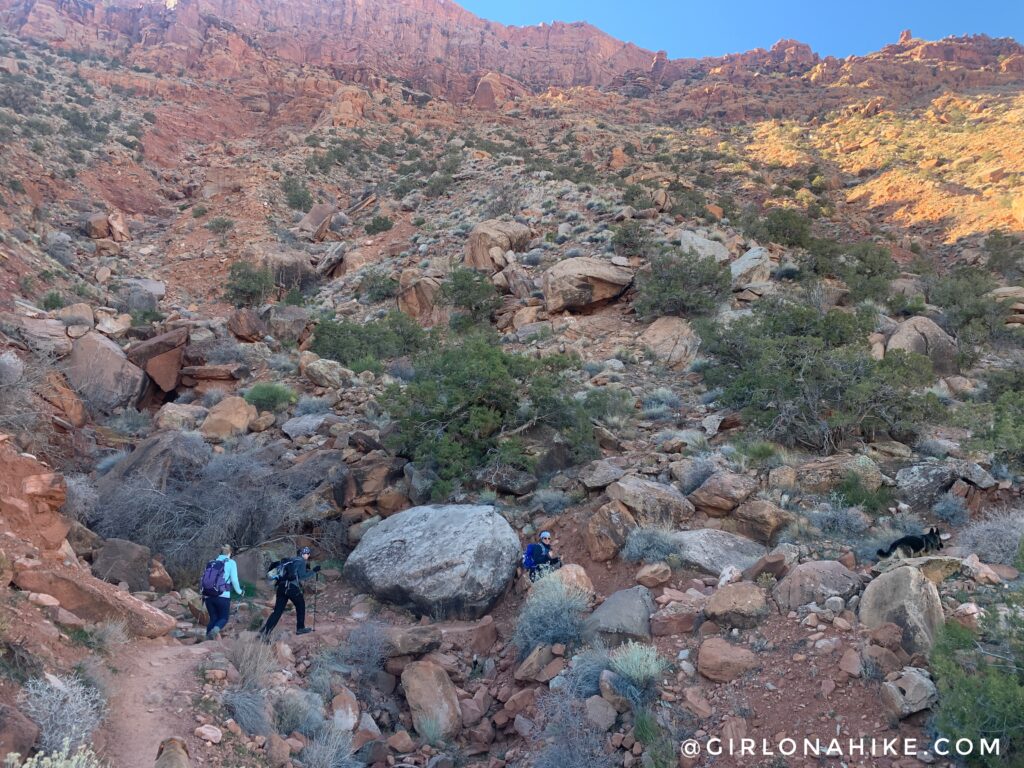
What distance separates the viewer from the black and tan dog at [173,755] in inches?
154

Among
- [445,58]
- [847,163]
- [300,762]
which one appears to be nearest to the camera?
[300,762]

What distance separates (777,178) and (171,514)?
31926mm

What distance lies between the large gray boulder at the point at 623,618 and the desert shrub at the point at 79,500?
6572 millimetres

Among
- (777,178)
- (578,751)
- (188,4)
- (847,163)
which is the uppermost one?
(188,4)

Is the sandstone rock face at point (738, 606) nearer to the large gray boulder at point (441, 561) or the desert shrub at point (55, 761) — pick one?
the large gray boulder at point (441, 561)

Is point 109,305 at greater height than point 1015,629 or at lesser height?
lesser

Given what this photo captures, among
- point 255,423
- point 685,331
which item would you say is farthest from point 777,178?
point 255,423

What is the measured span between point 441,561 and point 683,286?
396 inches

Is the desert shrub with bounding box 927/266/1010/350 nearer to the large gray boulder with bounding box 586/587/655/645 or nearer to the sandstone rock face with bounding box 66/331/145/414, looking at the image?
the large gray boulder with bounding box 586/587/655/645

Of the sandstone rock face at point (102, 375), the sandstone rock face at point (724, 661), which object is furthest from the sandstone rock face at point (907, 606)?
the sandstone rock face at point (102, 375)

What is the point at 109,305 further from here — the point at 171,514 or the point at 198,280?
the point at 171,514

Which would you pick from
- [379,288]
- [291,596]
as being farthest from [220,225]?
[291,596]

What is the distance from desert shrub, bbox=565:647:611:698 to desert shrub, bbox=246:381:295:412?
29.5 ft

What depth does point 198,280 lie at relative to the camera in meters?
22.3
